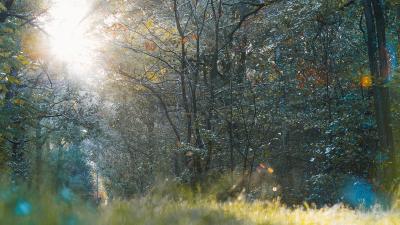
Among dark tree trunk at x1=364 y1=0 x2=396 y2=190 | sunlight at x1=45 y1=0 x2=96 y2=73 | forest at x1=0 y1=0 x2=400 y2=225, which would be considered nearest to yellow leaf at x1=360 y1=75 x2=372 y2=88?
forest at x1=0 y1=0 x2=400 y2=225

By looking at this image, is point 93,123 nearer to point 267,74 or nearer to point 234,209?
point 267,74

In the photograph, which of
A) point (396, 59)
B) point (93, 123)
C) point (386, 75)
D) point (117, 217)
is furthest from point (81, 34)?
point (396, 59)

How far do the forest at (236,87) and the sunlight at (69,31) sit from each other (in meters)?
0.04

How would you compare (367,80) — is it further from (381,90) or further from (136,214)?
(136,214)

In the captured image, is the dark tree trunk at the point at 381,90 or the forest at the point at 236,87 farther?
the dark tree trunk at the point at 381,90

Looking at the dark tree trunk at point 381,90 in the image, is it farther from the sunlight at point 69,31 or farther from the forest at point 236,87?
the sunlight at point 69,31

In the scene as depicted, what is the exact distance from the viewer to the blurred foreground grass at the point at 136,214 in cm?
303

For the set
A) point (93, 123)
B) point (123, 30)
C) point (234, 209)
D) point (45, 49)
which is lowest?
point (234, 209)

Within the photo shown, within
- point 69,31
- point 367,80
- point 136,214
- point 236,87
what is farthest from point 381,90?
point 136,214

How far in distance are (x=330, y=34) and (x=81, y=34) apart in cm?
1061

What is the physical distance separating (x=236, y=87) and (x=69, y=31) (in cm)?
691

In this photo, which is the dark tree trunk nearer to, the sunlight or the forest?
the forest

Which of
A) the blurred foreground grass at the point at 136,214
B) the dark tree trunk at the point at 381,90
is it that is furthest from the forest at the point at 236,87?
the blurred foreground grass at the point at 136,214

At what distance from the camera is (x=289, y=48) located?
18.5 metres
